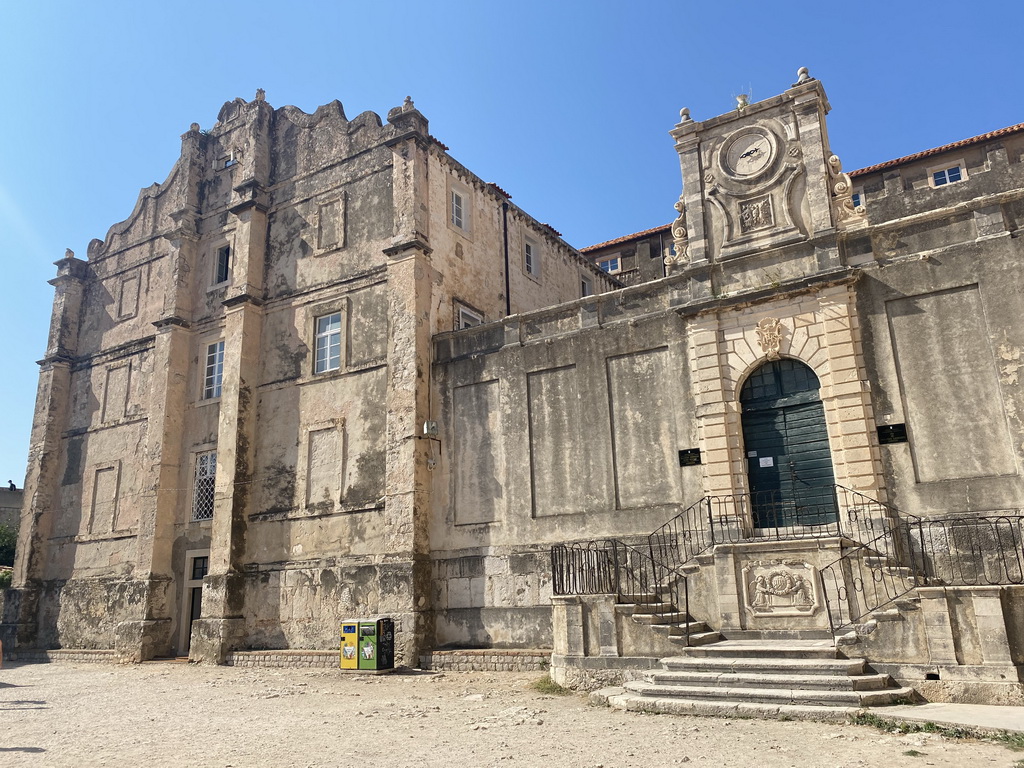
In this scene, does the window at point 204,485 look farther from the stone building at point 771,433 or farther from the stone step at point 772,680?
the stone step at point 772,680

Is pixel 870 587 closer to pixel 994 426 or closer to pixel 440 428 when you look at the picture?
pixel 994 426

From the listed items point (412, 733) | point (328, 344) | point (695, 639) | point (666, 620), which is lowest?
point (412, 733)

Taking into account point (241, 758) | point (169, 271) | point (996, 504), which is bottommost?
point (241, 758)

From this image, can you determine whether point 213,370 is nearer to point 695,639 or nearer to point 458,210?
point 458,210

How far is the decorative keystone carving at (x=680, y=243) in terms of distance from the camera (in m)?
16.0

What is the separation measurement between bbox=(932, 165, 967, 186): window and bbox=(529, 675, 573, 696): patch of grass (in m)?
23.8

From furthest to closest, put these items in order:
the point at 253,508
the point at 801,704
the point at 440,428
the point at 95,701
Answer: the point at 253,508, the point at 440,428, the point at 95,701, the point at 801,704

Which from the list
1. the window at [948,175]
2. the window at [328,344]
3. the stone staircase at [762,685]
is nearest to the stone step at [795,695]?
the stone staircase at [762,685]

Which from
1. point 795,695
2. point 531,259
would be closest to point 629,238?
point 531,259

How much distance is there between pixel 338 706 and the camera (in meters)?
11.7

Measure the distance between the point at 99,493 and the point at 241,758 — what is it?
1873 cm

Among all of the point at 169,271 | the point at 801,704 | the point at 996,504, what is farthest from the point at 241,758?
the point at 169,271

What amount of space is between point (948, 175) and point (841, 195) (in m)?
16.7

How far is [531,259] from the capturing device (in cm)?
2397
